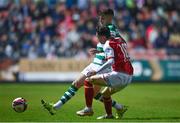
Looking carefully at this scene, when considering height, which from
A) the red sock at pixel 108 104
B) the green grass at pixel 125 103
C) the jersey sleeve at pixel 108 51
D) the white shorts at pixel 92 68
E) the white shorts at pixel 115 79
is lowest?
the green grass at pixel 125 103

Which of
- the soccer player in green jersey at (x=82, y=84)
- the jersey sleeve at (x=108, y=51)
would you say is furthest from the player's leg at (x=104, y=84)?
the jersey sleeve at (x=108, y=51)

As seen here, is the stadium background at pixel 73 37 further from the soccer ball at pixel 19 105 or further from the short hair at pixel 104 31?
the short hair at pixel 104 31

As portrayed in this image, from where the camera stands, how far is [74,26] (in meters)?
29.8

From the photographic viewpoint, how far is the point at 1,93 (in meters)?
22.1

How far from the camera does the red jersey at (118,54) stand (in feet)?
42.4

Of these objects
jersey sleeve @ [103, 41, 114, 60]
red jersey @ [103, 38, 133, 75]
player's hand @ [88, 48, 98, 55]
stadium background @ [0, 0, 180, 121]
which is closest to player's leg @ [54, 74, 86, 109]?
player's hand @ [88, 48, 98, 55]

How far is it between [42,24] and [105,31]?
56.2 ft

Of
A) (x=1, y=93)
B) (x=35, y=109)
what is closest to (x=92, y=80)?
(x=35, y=109)

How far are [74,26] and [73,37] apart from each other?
79 cm

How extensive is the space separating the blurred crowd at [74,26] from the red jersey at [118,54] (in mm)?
15011

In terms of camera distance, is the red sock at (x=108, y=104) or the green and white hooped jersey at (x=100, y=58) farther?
the green and white hooped jersey at (x=100, y=58)

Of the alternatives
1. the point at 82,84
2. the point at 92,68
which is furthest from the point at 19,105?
the point at 92,68

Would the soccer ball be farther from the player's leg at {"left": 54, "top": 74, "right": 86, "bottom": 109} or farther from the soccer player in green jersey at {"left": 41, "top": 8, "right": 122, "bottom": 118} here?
the player's leg at {"left": 54, "top": 74, "right": 86, "bottom": 109}

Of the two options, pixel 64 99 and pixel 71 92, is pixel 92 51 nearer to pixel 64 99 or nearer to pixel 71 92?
pixel 71 92
